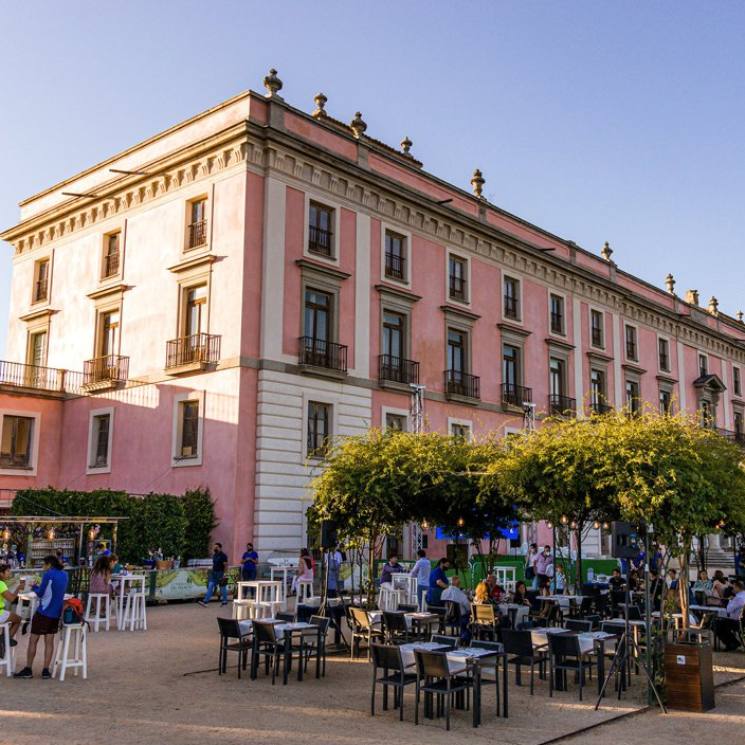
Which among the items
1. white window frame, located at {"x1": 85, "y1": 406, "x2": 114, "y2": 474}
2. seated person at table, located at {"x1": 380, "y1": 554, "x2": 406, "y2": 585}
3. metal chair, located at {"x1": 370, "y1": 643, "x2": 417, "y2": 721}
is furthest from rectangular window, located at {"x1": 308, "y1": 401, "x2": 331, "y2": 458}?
metal chair, located at {"x1": 370, "y1": 643, "x2": 417, "y2": 721}

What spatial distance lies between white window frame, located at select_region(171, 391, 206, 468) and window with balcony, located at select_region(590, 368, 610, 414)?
18.7 meters

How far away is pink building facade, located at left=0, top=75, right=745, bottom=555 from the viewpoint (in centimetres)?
2545

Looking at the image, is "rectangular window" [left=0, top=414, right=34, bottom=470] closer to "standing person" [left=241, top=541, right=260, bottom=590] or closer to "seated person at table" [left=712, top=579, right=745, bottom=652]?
"standing person" [left=241, top=541, right=260, bottom=590]

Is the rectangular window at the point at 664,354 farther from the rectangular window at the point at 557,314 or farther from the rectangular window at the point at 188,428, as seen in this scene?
the rectangular window at the point at 188,428

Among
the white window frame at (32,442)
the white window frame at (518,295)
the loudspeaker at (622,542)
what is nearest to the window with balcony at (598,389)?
the white window frame at (518,295)

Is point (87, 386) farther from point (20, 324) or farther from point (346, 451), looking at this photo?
point (346, 451)

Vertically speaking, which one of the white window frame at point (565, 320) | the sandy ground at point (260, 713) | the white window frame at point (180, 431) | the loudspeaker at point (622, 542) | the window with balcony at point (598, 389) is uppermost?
the white window frame at point (565, 320)

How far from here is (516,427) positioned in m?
34.2

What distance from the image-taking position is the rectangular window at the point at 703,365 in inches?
1927

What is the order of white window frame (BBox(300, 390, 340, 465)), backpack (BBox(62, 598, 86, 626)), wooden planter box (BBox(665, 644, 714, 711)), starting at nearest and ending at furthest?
wooden planter box (BBox(665, 644, 714, 711))
backpack (BBox(62, 598, 86, 626))
white window frame (BBox(300, 390, 340, 465))

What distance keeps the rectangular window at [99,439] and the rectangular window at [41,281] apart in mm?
6210

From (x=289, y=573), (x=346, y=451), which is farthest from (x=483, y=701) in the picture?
(x=289, y=573)

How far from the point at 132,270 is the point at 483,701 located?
869 inches

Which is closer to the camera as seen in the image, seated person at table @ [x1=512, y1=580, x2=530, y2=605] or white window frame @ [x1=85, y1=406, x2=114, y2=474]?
seated person at table @ [x1=512, y1=580, x2=530, y2=605]
